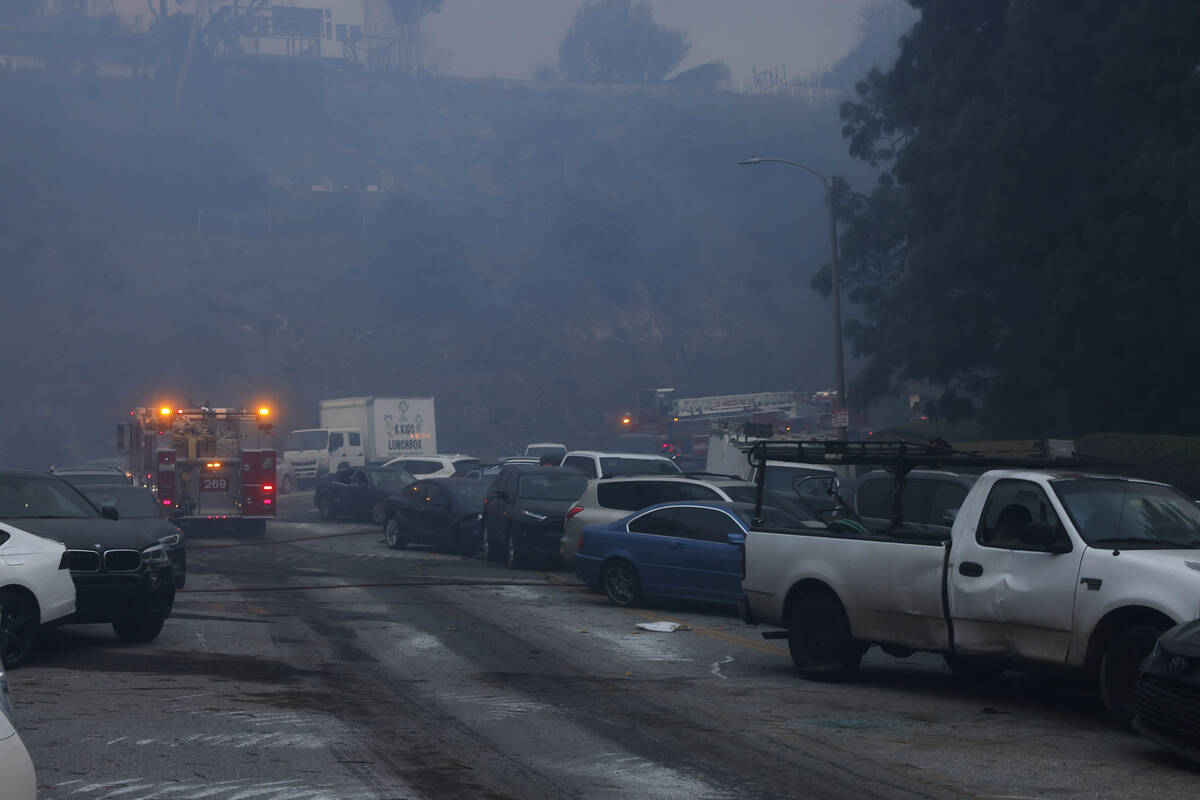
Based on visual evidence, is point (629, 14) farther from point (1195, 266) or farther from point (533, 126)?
point (1195, 266)

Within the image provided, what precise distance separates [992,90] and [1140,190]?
8648mm

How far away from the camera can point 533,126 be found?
132m

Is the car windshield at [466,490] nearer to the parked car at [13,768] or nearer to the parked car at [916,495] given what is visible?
the parked car at [916,495]

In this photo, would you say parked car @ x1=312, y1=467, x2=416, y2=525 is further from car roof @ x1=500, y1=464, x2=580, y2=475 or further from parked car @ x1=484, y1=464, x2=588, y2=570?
car roof @ x1=500, y1=464, x2=580, y2=475

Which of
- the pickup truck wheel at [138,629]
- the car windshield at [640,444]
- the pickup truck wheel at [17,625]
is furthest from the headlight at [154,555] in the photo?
the car windshield at [640,444]

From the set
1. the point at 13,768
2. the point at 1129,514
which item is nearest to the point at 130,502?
the point at 1129,514

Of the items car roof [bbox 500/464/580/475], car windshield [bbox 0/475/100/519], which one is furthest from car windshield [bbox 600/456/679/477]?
car windshield [bbox 0/475/100/519]

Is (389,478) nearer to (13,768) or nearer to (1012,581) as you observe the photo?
(1012,581)

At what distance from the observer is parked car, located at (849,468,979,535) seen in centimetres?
1540

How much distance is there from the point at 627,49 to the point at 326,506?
149 m

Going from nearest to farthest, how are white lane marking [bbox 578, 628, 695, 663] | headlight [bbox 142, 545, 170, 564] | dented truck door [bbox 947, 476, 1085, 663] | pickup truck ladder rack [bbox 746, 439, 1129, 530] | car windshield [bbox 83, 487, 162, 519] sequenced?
dented truck door [bbox 947, 476, 1085, 663] → pickup truck ladder rack [bbox 746, 439, 1129, 530] → white lane marking [bbox 578, 628, 695, 663] → headlight [bbox 142, 545, 170, 564] → car windshield [bbox 83, 487, 162, 519]

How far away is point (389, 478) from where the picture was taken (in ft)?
106

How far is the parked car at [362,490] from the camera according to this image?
31.7 meters

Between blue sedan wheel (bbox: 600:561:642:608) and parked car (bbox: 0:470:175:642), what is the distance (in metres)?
5.70
